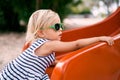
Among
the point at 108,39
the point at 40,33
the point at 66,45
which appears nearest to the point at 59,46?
the point at 66,45

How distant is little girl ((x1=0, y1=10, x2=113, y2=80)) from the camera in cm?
251

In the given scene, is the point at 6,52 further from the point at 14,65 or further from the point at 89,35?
the point at 14,65

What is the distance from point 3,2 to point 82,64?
7.34 metres

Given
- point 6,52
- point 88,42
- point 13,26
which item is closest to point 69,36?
point 88,42

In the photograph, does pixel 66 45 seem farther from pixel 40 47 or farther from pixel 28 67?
pixel 28 67

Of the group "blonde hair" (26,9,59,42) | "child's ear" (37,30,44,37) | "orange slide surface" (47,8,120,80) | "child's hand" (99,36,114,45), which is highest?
"blonde hair" (26,9,59,42)

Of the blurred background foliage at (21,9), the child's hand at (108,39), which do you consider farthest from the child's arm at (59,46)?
the blurred background foliage at (21,9)

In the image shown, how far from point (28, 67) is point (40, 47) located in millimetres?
169

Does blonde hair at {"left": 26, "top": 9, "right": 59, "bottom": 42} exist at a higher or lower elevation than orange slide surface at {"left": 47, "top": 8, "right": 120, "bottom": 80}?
higher

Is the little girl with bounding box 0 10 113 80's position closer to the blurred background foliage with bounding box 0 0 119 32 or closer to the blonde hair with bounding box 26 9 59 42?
the blonde hair with bounding box 26 9 59 42

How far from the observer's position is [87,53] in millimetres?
2588

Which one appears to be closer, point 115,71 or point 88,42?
point 88,42

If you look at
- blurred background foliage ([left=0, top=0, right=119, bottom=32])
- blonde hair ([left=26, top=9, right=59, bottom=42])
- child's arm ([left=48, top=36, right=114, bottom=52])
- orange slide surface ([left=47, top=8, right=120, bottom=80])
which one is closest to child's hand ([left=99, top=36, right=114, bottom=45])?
orange slide surface ([left=47, top=8, right=120, bottom=80])

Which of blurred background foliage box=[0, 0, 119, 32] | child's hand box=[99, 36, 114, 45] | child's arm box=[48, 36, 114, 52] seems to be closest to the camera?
child's arm box=[48, 36, 114, 52]
